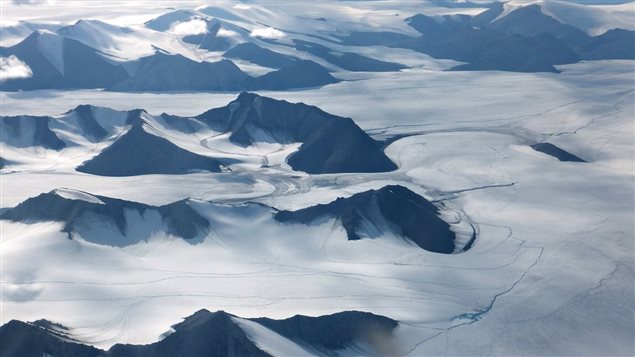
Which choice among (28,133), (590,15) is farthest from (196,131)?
(590,15)

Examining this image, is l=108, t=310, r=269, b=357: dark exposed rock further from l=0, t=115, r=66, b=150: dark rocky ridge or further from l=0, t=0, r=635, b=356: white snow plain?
l=0, t=115, r=66, b=150: dark rocky ridge

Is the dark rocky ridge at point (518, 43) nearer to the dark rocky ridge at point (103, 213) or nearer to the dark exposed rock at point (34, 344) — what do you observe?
the dark rocky ridge at point (103, 213)

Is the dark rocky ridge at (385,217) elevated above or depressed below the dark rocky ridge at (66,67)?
above

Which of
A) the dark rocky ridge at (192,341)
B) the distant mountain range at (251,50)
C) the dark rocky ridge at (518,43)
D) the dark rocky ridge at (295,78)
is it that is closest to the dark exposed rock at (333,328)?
the dark rocky ridge at (192,341)

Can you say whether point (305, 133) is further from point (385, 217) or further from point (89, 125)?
point (385, 217)

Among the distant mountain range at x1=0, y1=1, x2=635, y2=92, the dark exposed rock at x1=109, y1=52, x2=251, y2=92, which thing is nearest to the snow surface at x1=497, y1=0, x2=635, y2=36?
the distant mountain range at x1=0, y1=1, x2=635, y2=92

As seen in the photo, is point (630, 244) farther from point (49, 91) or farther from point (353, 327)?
point (49, 91)
